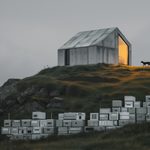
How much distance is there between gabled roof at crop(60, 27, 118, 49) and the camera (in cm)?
8975

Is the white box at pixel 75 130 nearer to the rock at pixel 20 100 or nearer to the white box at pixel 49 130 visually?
the white box at pixel 49 130

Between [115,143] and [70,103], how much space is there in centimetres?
2115

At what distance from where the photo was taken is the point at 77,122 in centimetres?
5591

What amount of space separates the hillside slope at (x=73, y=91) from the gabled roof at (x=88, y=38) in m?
9.45

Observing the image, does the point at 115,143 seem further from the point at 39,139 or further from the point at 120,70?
the point at 120,70

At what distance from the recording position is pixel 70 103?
64625 millimetres

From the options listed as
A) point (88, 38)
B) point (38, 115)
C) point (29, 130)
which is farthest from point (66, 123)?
point (88, 38)

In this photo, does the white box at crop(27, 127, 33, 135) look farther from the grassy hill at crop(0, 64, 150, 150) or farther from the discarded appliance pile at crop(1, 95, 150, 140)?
the grassy hill at crop(0, 64, 150, 150)

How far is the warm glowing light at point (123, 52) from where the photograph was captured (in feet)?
306

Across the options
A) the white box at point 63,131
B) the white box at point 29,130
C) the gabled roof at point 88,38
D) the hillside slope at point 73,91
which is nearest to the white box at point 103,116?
the white box at point 63,131

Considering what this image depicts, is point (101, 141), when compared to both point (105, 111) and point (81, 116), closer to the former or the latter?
point (105, 111)

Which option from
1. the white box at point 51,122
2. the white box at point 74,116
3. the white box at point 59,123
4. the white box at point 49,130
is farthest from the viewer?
the white box at point 49,130

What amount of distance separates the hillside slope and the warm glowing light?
11380 millimetres

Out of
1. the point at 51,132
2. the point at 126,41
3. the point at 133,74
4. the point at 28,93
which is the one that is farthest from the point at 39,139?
the point at 126,41
